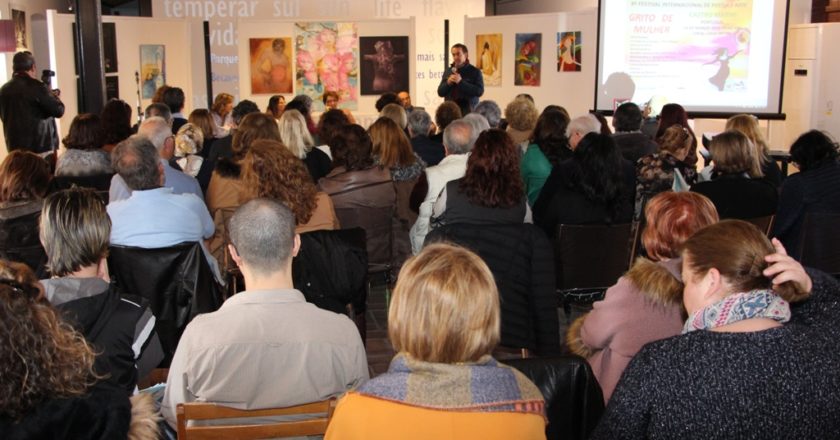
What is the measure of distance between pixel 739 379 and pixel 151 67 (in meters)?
11.3

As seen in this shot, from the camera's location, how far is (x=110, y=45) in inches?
458

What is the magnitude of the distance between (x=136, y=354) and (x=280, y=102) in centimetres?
681

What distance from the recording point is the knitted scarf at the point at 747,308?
6.76 ft

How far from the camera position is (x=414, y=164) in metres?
6.25

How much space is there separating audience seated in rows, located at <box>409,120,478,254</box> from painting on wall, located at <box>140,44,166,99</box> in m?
7.55

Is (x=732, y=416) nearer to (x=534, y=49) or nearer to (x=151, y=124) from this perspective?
(x=151, y=124)

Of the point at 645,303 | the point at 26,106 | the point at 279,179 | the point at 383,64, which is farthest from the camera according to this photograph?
the point at 383,64

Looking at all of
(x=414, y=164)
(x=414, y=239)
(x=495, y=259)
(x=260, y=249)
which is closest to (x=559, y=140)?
(x=414, y=164)

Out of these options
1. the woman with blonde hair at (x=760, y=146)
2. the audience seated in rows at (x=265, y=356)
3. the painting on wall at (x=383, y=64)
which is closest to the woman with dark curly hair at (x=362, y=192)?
the woman with blonde hair at (x=760, y=146)

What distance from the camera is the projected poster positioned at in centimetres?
1023

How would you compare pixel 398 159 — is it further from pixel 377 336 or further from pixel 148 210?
pixel 148 210

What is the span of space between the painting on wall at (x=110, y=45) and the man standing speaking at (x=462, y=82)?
4498 millimetres

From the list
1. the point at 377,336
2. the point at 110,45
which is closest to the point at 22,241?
the point at 377,336

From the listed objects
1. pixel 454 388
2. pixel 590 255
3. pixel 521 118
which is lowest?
pixel 590 255
